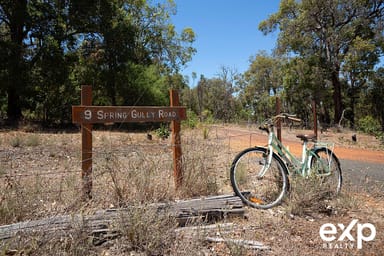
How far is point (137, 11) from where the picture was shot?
25406 mm

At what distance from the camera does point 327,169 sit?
432 cm

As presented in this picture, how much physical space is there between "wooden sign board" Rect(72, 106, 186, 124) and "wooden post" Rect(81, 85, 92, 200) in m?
0.10

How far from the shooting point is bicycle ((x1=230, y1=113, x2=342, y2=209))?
3842mm

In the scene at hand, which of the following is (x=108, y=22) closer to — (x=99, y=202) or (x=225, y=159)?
(x=225, y=159)

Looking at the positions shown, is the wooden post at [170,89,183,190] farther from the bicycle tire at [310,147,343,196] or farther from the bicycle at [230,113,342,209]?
the bicycle tire at [310,147,343,196]

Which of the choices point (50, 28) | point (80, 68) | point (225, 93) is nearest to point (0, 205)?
point (50, 28)


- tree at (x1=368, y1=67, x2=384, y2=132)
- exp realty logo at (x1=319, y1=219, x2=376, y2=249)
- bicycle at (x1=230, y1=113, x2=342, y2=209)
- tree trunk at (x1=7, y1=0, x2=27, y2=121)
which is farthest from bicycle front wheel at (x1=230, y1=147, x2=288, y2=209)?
tree at (x1=368, y1=67, x2=384, y2=132)

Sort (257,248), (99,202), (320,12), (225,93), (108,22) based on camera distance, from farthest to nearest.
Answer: (225,93)
(320,12)
(108,22)
(99,202)
(257,248)

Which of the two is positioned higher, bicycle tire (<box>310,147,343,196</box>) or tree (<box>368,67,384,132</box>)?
tree (<box>368,67,384,132</box>)

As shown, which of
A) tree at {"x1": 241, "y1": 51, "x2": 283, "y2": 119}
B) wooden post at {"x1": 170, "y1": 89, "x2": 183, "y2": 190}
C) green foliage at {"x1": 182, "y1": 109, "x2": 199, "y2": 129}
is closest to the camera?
wooden post at {"x1": 170, "y1": 89, "x2": 183, "y2": 190}

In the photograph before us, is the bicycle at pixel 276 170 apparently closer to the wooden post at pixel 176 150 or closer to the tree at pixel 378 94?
the wooden post at pixel 176 150

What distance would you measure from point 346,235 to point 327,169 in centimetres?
132

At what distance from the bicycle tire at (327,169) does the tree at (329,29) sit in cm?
1748

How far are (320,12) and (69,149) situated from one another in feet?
61.3
